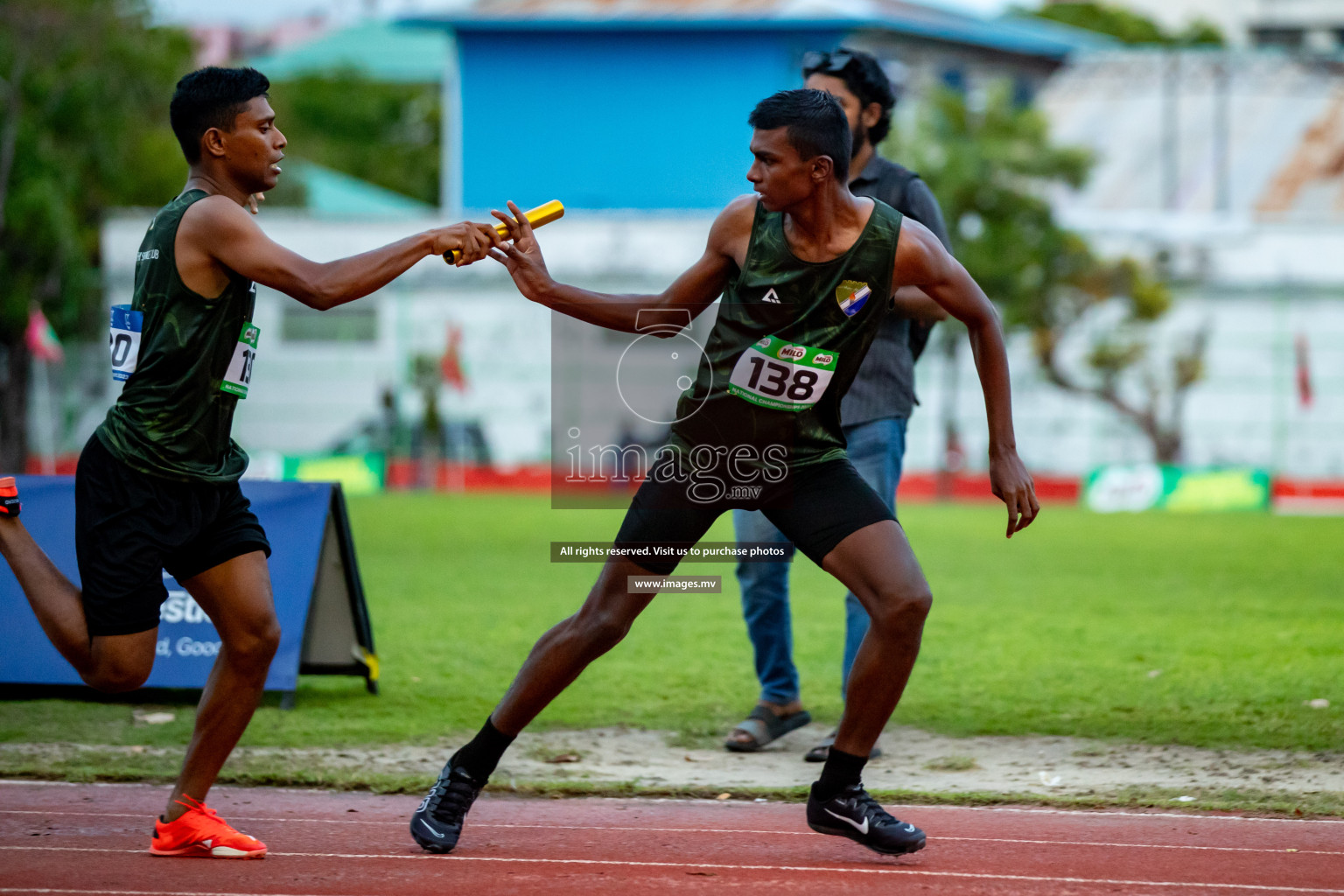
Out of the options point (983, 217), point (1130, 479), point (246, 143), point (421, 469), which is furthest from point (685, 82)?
point (246, 143)

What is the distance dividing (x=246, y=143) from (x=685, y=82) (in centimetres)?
3386

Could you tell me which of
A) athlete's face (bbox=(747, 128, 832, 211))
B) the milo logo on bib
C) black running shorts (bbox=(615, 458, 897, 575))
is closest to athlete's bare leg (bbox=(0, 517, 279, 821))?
black running shorts (bbox=(615, 458, 897, 575))

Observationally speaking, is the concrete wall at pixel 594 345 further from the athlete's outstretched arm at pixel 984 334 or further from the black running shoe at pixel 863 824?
the black running shoe at pixel 863 824

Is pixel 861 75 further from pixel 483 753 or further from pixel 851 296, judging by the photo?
pixel 483 753

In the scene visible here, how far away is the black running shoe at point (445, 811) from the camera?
468cm

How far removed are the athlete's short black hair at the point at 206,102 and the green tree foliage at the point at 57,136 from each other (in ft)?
89.5

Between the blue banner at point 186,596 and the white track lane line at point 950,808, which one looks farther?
the blue banner at point 186,596

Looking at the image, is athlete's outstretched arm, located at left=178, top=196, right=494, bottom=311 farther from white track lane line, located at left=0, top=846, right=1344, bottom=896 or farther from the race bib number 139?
white track lane line, located at left=0, top=846, right=1344, bottom=896

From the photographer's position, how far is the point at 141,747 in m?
6.27

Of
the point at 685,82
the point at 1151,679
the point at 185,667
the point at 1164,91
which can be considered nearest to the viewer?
the point at 185,667

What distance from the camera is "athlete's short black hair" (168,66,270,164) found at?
459 cm

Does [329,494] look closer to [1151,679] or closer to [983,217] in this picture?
[1151,679]

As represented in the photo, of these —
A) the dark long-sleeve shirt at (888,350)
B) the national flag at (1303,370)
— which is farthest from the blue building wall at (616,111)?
the dark long-sleeve shirt at (888,350)

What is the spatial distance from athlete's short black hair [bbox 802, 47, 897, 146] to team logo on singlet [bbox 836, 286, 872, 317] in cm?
191
